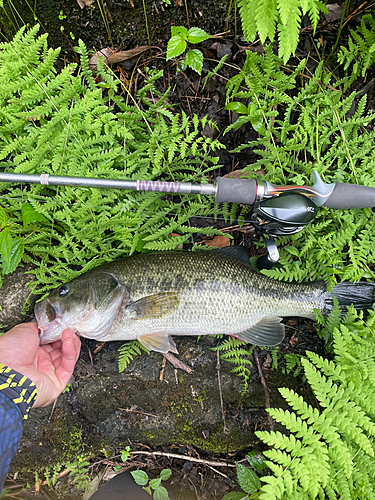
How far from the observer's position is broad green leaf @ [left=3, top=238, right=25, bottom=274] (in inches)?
122

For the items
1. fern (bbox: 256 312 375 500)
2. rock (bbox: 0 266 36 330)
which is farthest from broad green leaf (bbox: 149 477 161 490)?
rock (bbox: 0 266 36 330)

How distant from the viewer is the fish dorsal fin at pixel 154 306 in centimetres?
311

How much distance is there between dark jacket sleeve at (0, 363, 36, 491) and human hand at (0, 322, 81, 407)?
4.3 inches

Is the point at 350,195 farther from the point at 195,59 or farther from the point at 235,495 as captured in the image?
the point at 235,495

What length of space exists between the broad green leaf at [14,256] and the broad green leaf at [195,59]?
2.67 metres

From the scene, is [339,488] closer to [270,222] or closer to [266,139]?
[270,222]

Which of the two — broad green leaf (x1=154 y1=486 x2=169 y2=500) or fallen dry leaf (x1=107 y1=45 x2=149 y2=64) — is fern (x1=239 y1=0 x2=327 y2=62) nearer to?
fallen dry leaf (x1=107 y1=45 x2=149 y2=64)

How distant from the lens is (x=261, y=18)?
2.16 m

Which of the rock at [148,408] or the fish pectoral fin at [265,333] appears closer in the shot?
the fish pectoral fin at [265,333]

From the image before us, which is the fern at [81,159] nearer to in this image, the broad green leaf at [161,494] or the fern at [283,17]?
the fern at [283,17]

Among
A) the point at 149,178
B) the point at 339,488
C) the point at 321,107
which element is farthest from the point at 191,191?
the point at 339,488

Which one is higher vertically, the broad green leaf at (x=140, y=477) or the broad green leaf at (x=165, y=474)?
the broad green leaf at (x=140, y=477)

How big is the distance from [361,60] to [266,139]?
143 centimetres

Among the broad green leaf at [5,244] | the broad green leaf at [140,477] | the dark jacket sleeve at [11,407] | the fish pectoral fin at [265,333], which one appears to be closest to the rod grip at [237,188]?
the fish pectoral fin at [265,333]
